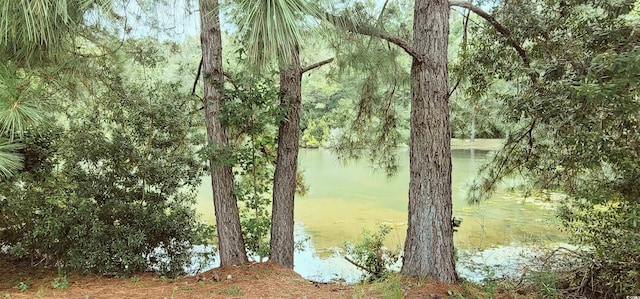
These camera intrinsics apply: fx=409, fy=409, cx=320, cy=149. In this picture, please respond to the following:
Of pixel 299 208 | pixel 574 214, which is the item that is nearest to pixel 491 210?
pixel 299 208

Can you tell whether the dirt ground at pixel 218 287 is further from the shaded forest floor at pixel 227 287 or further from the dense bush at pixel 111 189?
the dense bush at pixel 111 189

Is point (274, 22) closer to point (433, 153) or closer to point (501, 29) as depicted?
point (433, 153)

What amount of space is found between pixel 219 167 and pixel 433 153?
1.73 m

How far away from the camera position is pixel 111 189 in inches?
153

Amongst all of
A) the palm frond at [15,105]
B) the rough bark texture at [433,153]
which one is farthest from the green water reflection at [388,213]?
the palm frond at [15,105]

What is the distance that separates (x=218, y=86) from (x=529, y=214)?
6.69 meters

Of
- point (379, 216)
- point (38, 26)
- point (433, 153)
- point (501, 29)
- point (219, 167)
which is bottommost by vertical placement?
point (379, 216)

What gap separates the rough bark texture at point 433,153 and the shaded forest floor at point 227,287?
0.19m

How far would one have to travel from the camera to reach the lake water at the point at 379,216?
19.9ft

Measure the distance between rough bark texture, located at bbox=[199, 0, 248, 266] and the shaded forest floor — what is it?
0.62 feet

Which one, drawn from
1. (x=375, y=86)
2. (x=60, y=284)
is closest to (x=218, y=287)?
(x=60, y=284)

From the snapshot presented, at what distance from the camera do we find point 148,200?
403 centimetres

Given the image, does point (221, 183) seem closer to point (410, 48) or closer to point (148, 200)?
point (148, 200)

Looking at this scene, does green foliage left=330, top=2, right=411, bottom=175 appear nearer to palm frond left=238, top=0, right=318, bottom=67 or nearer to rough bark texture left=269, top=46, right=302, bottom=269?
rough bark texture left=269, top=46, right=302, bottom=269
